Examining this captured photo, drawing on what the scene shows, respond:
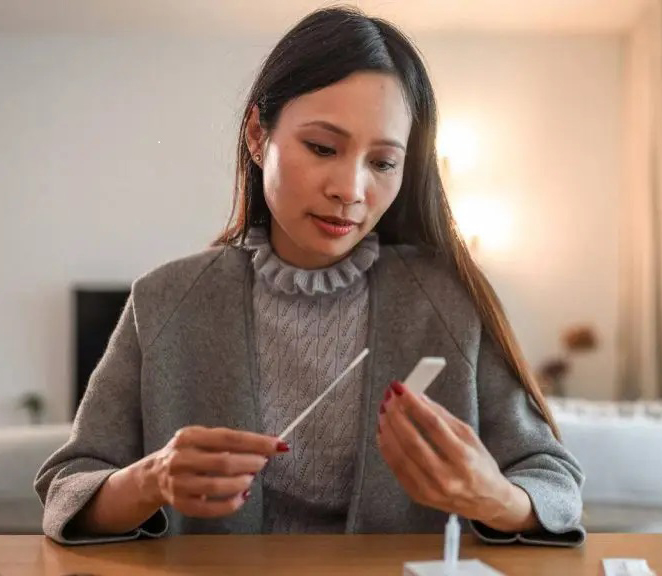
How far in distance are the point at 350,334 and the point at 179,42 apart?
3676 mm

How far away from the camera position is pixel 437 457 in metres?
0.69

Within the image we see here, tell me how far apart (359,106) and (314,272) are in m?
0.21

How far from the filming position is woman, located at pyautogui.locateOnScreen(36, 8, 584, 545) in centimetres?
87

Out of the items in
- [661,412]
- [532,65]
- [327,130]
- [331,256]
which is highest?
[532,65]

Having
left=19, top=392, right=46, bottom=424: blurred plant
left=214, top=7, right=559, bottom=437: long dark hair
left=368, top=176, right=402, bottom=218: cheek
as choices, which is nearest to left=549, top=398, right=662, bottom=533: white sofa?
left=214, top=7, right=559, bottom=437: long dark hair

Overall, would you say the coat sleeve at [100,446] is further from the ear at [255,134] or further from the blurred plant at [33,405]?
the blurred plant at [33,405]

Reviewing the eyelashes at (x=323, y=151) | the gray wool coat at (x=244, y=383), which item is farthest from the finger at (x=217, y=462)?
the eyelashes at (x=323, y=151)

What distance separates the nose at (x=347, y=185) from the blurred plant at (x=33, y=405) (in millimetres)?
3688

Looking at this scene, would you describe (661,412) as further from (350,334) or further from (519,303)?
(519,303)

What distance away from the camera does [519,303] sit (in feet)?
14.3

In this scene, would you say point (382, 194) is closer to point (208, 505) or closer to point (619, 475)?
point (208, 505)

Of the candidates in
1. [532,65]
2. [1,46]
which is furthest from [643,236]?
[1,46]

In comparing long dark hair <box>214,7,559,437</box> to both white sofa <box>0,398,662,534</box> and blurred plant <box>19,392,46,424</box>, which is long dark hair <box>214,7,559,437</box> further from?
blurred plant <box>19,392,46,424</box>

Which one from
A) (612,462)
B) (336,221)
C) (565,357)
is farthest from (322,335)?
(565,357)
